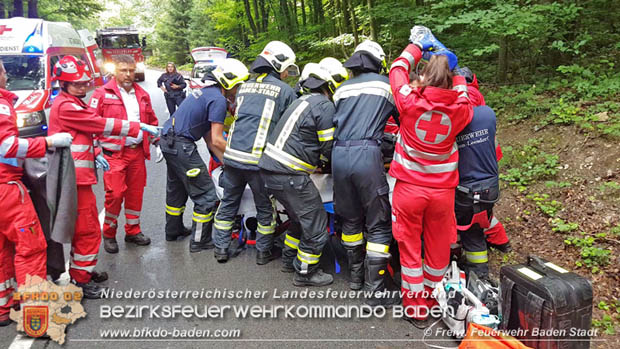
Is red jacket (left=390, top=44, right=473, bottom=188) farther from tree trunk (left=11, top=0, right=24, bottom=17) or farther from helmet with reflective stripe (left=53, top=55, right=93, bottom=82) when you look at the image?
tree trunk (left=11, top=0, right=24, bottom=17)

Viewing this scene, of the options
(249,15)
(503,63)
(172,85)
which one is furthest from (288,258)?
(249,15)

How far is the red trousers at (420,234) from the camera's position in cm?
344

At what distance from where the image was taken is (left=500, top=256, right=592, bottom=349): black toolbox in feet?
8.73

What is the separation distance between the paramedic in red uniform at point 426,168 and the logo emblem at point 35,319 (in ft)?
9.72

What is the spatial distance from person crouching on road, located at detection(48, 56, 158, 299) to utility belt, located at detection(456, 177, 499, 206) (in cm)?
341

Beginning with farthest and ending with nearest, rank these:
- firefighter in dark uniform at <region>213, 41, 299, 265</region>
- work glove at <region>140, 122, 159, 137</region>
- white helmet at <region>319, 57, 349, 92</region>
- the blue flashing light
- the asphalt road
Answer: the blue flashing light
work glove at <region>140, 122, 159, 137</region>
firefighter in dark uniform at <region>213, 41, 299, 265</region>
white helmet at <region>319, 57, 349, 92</region>
the asphalt road

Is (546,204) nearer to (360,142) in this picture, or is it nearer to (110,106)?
(360,142)

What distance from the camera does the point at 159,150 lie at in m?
5.38

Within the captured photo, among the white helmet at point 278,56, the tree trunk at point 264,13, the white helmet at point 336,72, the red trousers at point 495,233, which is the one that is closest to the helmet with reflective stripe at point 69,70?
the white helmet at point 278,56

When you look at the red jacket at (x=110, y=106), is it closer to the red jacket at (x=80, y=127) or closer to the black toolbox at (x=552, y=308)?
the red jacket at (x=80, y=127)

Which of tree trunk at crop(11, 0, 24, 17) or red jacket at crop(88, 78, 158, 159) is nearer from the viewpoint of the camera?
red jacket at crop(88, 78, 158, 159)

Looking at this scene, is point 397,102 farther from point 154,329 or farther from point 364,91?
point 154,329

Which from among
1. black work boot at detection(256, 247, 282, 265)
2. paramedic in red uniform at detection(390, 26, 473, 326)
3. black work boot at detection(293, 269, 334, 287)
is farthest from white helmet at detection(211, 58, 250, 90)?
black work boot at detection(293, 269, 334, 287)

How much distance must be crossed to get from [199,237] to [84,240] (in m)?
1.33
